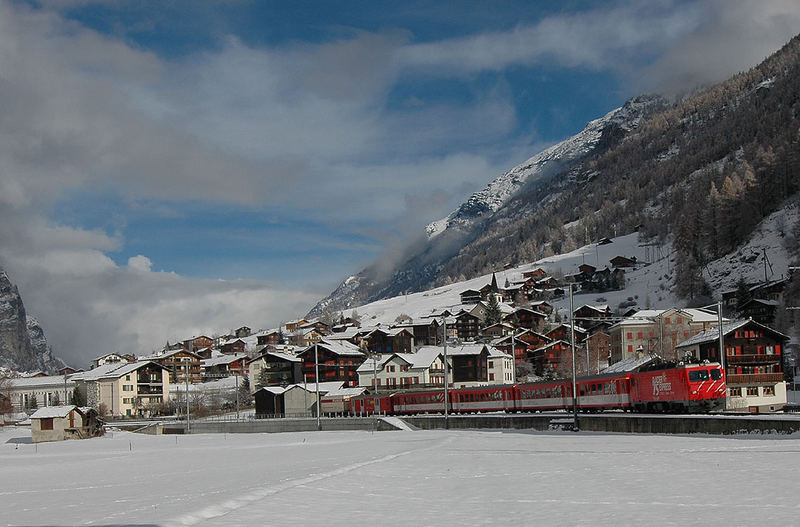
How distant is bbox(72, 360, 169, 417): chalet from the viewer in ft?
406

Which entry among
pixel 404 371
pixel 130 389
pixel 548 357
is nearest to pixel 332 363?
pixel 404 371

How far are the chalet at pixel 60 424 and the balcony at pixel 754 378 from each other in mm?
63799

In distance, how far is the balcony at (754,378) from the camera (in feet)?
246

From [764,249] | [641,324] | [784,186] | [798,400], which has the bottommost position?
[798,400]

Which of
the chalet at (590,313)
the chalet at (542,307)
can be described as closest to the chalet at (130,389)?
the chalet at (590,313)

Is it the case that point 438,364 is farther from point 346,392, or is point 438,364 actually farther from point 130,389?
point 130,389

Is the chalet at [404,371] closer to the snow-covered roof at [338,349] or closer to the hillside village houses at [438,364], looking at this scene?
the hillside village houses at [438,364]

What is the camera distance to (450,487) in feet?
78.5

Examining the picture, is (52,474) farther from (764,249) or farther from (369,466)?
(764,249)

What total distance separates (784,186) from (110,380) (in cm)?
12694

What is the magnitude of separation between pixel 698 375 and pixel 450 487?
96.3ft

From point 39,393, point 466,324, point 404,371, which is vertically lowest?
point 39,393

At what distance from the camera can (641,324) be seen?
12281cm

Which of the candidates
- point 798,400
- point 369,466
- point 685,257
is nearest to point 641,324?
point 685,257
